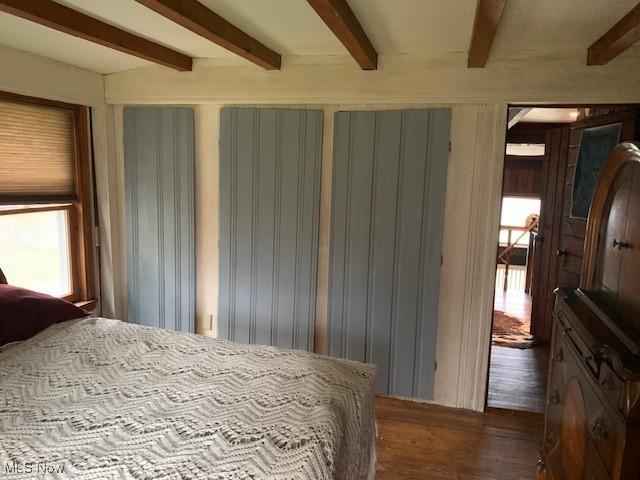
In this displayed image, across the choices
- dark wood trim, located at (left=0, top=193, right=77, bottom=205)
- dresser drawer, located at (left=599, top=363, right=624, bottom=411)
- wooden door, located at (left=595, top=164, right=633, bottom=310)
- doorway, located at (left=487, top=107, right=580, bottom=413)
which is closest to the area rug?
doorway, located at (left=487, top=107, right=580, bottom=413)

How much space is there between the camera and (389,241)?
2.98 m

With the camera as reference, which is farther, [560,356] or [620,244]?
[560,356]

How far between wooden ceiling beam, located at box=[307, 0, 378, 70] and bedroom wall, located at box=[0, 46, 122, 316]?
193cm

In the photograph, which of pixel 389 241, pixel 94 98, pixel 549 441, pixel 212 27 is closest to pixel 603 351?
pixel 549 441

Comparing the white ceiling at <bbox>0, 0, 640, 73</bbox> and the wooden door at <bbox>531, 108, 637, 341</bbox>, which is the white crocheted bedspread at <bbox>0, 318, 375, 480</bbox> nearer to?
the white ceiling at <bbox>0, 0, 640, 73</bbox>

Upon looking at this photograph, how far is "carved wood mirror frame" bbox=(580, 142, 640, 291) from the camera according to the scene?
165 centimetres

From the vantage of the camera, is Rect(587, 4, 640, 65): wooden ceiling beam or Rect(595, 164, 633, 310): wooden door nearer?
Rect(595, 164, 633, 310): wooden door

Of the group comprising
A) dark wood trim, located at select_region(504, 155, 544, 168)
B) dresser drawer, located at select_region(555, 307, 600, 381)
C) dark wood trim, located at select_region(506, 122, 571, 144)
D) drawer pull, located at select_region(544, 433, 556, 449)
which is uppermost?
dark wood trim, located at select_region(506, 122, 571, 144)

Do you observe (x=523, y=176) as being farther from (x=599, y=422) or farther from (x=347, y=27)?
(x=599, y=422)

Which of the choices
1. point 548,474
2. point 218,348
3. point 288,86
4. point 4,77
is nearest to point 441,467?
point 548,474

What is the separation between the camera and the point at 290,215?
312cm

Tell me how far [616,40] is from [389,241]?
158 centimetres

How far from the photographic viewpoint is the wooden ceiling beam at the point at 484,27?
1.72 meters

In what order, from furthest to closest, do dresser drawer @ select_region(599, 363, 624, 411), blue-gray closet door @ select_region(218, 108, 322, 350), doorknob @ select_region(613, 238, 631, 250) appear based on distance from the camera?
1. blue-gray closet door @ select_region(218, 108, 322, 350)
2. doorknob @ select_region(613, 238, 631, 250)
3. dresser drawer @ select_region(599, 363, 624, 411)
